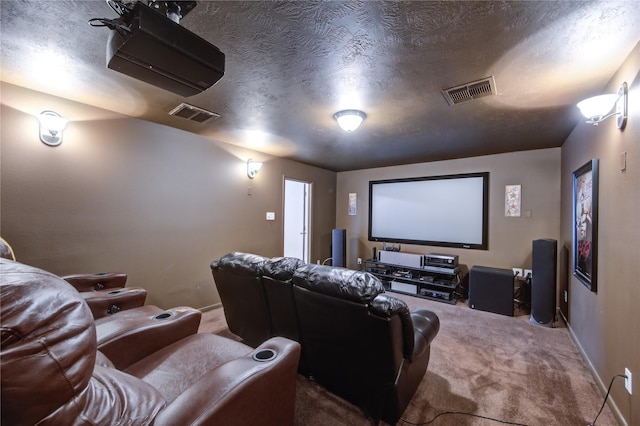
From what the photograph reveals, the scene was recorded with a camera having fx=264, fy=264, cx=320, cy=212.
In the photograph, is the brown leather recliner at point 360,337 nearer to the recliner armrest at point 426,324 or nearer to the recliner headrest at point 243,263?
the recliner armrest at point 426,324

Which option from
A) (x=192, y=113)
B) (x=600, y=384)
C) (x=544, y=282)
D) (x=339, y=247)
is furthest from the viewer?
(x=339, y=247)

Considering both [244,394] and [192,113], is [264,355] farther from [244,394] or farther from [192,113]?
[192,113]

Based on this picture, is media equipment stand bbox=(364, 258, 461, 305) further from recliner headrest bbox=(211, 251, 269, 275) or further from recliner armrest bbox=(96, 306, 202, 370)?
recliner armrest bbox=(96, 306, 202, 370)

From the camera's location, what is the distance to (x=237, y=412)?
1.00 metres

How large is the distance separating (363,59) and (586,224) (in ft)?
8.22

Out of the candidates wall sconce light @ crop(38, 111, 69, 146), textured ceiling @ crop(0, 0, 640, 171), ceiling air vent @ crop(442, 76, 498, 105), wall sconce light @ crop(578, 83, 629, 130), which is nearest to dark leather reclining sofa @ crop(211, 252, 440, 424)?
textured ceiling @ crop(0, 0, 640, 171)

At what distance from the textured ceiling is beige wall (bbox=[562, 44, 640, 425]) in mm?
386

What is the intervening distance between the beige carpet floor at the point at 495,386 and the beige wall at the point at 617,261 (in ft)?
0.74

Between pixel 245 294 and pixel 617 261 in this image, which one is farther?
pixel 245 294

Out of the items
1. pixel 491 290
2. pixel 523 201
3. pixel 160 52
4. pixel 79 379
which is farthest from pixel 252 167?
pixel 523 201

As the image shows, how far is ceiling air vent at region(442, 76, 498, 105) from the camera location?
6.72ft

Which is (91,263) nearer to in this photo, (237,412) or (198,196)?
(198,196)

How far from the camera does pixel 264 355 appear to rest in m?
1.24

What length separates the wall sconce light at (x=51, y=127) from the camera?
236 centimetres
